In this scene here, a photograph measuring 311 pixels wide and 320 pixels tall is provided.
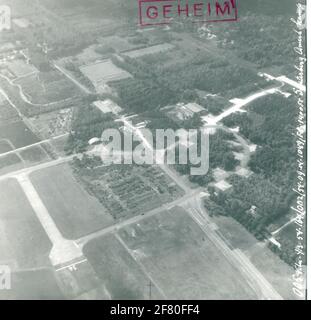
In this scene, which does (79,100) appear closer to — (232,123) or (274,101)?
(232,123)

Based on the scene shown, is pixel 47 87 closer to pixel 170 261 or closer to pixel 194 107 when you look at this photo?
pixel 194 107

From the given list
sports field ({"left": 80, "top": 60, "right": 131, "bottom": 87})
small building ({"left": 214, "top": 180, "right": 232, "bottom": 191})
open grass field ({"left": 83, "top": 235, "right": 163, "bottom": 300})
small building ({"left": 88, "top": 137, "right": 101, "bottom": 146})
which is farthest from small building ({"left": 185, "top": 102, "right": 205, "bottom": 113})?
open grass field ({"left": 83, "top": 235, "right": 163, "bottom": 300})

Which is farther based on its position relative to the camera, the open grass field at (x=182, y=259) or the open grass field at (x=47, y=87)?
the open grass field at (x=47, y=87)

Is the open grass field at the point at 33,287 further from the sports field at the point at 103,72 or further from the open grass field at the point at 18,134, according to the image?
the sports field at the point at 103,72

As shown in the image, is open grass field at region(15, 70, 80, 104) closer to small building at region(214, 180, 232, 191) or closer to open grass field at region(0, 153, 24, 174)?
Result: open grass field at region(0, 153, 24, 174)

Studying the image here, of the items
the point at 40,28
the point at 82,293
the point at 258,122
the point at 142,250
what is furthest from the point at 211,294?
the point at 40,28

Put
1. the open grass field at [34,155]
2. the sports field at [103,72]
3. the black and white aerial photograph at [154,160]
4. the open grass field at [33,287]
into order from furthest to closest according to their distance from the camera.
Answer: the sports field at [103,72]
the open grass field at [34,155]
the black and white aerial photograph at [154,160]
the open grass field at [33,287]

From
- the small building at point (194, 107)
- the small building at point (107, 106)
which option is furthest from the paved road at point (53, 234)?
the small building at point (194, 107)
